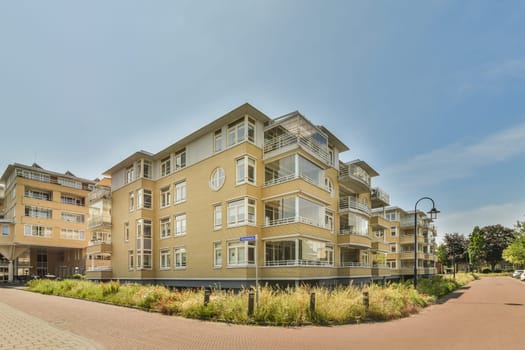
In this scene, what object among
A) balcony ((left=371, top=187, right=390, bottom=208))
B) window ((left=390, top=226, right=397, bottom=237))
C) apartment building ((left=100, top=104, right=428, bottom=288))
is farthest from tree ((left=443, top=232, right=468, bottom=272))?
apartment building ((left=100, top=104, right=428, bottom=288))

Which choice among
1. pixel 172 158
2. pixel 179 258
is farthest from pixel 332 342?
pixel 172 158

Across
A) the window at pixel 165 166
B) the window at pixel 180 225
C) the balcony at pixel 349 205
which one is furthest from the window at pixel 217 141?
the balcony at pixel 349 205

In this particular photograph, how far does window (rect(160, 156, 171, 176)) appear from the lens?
93.5 feet

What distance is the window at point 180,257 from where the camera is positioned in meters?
25.1

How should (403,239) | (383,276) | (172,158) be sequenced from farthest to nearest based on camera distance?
(403,239)
(383,276)
(172,158)

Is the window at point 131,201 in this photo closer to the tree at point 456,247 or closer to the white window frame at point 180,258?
the white window frame at point 180,258

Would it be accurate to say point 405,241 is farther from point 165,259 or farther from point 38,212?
point 38,212

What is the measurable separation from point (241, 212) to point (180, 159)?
8991 millimetres

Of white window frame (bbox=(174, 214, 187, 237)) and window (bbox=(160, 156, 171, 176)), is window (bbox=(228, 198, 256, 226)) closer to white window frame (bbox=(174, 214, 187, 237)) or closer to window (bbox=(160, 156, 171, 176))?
white window frame (bbox=(174, 214, 187, 237))

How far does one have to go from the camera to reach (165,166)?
94.9 ft

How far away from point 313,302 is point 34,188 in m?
48.1

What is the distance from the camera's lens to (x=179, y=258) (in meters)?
25.6

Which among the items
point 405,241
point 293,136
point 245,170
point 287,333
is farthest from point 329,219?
point 405,241

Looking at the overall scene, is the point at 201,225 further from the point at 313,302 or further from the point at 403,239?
the point at 403,239
